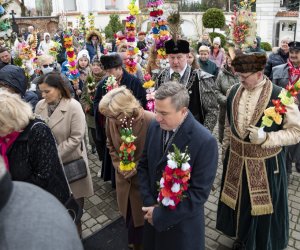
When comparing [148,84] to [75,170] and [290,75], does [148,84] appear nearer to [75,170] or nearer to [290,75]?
[75,170]

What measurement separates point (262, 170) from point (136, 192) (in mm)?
1265

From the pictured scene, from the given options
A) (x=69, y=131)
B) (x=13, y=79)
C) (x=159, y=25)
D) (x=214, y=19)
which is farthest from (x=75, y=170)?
(x=214, y=19)

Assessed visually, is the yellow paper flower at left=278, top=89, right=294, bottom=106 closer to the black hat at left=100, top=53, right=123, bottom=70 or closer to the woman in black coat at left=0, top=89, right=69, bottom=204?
the woman in black coat at left=0, top=89, right=69, bottom=204

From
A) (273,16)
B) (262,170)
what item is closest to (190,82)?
(262,170)

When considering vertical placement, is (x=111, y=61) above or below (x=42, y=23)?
below

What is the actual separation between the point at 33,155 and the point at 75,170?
905 millimetres

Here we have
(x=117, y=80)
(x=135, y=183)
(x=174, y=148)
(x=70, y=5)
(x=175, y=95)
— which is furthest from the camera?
(x=70, y=5)

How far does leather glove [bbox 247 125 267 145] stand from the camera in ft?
9.45

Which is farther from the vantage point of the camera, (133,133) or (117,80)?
(117,80)

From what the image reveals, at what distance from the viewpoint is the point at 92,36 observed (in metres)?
8.92

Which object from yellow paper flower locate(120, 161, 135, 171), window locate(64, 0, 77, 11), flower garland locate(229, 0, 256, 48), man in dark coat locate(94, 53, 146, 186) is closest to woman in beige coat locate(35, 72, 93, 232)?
yellow paper flower locate(120, 161, 135, 171)

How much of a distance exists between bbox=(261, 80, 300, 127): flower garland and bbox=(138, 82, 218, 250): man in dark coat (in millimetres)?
764

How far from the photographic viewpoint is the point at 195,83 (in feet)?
13.3

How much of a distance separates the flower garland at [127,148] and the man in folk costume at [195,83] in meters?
1.13
